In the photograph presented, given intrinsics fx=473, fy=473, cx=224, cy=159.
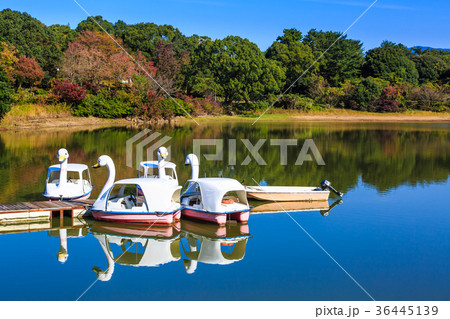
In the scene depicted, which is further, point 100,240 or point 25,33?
point 25,33

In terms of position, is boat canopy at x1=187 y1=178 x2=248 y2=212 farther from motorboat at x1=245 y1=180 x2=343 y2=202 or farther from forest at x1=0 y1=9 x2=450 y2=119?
forest at x1=0 y1=9 x2=450 y2=119

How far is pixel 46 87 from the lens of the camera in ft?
174

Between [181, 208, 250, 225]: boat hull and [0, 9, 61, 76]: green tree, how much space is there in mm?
42718

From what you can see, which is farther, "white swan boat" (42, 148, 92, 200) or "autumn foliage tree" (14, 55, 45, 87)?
"autumn foliage tree" (14, 55, 45, 87)

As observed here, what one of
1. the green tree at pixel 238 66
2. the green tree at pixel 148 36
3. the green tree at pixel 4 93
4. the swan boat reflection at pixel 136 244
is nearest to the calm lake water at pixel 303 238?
the swan boat reflection at pixel 136 244

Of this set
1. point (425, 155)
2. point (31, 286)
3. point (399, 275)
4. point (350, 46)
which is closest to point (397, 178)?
point (425, 155)

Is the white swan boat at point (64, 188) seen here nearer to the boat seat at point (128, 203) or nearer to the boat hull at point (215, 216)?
the boat seat at point (128, 203)

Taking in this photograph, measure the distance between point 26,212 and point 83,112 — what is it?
123ft

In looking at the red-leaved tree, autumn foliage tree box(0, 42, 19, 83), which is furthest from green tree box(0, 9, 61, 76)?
the red-leaved tree

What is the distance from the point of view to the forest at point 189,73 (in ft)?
164

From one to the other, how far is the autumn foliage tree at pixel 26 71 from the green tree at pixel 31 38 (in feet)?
9.42

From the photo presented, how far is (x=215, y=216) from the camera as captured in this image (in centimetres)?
1385

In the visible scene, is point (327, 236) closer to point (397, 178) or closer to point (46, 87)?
point (397, 178)

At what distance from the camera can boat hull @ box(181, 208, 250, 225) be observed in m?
13.9
